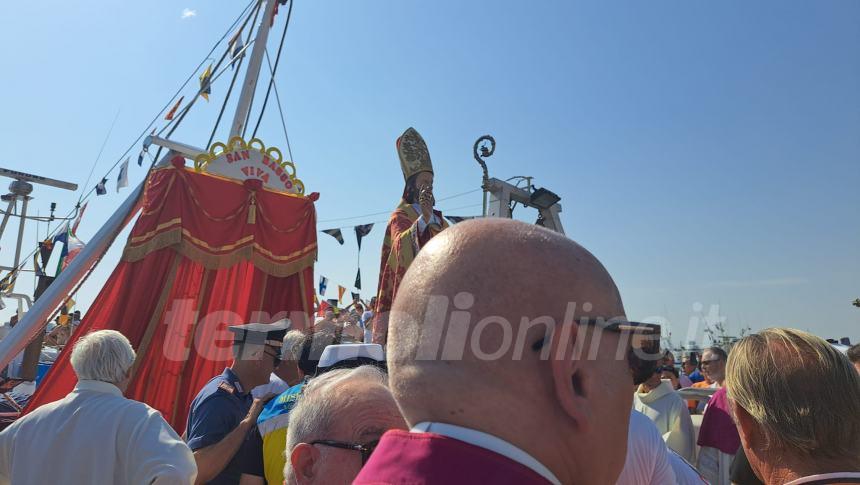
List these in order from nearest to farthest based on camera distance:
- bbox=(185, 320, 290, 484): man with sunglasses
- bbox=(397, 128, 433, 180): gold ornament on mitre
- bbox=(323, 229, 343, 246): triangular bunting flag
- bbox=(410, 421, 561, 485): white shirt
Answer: bbox=(410, 421, 561, 485): white shirt → bbox=(185, 320, 290, 484): man with sunglasses → bbox=(397, 128, 433, 180): gold ornament on mitre → bbox=(323, 229, 343, 246): triangular bunting flag

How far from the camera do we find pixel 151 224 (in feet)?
19.8

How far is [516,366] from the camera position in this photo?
3.04 ft

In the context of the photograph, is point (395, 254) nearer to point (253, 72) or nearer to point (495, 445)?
point (495, 445)

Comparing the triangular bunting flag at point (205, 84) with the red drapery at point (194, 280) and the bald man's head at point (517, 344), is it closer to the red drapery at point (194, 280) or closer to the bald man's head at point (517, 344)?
the red drapery at point (194, 280)

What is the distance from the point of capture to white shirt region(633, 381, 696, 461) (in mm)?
4727

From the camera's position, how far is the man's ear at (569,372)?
35.9 inches

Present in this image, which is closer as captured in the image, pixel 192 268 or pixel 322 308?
pixel 192 268

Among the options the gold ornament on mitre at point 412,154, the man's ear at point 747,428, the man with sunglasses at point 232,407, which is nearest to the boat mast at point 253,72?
the gold ornament on mitre at point 412,154

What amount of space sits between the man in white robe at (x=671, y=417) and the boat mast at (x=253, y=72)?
6669 millimetres

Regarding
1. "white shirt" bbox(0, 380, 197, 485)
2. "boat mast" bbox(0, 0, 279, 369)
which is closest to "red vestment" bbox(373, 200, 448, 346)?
"white shirt" bbox(0, 380, 197, 485)

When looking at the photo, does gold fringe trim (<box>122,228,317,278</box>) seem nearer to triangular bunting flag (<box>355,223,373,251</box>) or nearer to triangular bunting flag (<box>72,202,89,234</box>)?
triangular bunting flag (<box>72,202,89,234</box>)

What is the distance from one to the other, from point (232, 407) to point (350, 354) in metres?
0.92

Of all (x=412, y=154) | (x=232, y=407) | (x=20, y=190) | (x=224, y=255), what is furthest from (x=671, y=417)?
(x=20, y=190)

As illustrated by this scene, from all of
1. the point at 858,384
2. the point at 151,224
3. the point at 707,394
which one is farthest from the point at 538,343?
the point at 151,224
